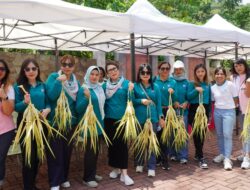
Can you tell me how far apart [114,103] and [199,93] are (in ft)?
4.50

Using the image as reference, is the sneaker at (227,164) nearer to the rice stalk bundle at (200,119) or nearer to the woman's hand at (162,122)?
the rice stalk bundle at (200,119)

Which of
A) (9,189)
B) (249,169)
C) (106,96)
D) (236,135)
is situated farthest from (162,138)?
(236,135)

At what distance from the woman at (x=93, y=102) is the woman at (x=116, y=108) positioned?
0.48 ft

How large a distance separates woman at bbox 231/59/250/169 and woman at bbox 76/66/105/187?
2.17m

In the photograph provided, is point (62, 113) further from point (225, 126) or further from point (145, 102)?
point (225, 126)

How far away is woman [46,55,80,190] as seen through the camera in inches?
129

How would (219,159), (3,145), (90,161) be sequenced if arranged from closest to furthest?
(3,145)
(90,161)
(219,159)

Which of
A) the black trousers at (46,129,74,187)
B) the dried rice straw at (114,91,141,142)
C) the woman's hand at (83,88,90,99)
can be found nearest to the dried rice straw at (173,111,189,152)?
the dried rice straw at (114,91,141,142)

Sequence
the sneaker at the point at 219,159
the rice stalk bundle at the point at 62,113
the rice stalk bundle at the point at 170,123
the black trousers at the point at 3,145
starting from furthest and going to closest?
the sneaker at the point at 219,159 < the rice stalk bundle at the point at 170,123 < the rice stalk bundle at the point at 62,113 < the black trousers at the point at 3,145

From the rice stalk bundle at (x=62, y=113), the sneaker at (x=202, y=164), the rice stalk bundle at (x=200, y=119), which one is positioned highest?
the rice stalk bundle at (x=62, y=113)

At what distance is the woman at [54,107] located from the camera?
3271 millimetres

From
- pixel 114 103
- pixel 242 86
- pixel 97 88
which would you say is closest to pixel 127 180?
pixel 114 103

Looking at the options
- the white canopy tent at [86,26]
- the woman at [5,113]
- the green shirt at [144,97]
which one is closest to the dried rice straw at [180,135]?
the green shirt at [144,97]

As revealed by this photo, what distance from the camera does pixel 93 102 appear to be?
353 cm
